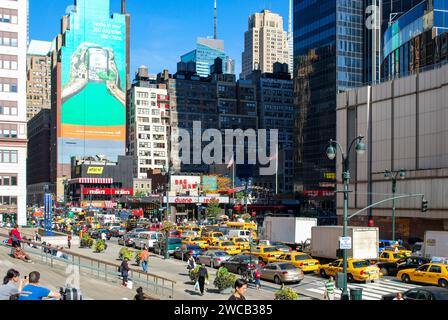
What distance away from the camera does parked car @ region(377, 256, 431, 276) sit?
3509 cm

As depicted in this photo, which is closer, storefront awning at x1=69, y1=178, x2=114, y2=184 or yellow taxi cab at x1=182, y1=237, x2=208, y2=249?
yellow taxi cab at x1=182, y1=237, x2=208, y2=249

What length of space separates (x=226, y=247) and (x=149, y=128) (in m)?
154

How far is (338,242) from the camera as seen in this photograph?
36.5 meters

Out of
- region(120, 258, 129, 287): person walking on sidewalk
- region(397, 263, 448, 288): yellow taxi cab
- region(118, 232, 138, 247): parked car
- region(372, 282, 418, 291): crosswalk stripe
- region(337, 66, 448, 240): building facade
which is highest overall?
region(337, 66, 448, 240): building facade

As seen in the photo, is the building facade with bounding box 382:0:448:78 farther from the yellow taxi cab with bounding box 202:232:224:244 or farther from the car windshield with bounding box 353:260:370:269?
the car windshield with bounding box 353:260:370:269

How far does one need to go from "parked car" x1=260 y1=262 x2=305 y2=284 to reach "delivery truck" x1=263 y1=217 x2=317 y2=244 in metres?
14.8

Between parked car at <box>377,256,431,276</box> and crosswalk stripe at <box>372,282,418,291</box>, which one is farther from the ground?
parked car at <box>377,256,431,276</box>

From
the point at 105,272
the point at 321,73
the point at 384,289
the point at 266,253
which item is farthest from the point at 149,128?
the point at 384,289

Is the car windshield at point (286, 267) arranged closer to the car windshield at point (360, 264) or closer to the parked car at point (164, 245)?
the car windshield at point (360, 264)

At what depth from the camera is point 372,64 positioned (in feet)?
484

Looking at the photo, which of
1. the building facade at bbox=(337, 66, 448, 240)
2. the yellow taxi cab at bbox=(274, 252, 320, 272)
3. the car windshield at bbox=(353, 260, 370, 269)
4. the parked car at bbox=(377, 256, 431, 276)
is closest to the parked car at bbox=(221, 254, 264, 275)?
the yellow taxi cab at bbox=(274, 252, 320, 272)

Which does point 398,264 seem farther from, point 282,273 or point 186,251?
point 186,251
